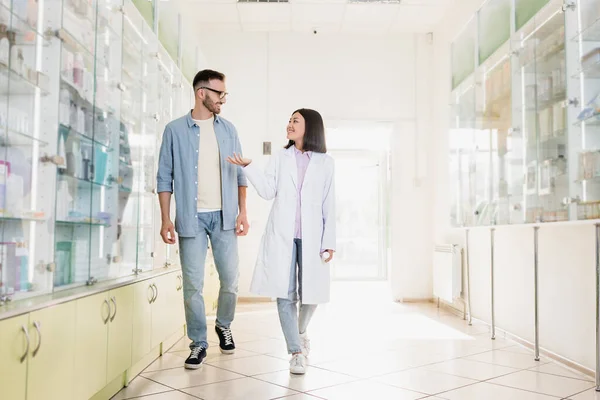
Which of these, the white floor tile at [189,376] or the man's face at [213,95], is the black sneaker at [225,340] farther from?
the man's face at [213,95]

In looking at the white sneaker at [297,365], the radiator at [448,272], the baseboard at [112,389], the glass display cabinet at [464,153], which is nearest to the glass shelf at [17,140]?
the baseboard at [112,389]

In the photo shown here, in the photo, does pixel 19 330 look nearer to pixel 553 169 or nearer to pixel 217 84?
pixel 217 84

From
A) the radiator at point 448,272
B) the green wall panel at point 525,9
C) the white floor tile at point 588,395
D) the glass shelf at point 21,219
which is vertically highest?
the green wall panel at point 525,9

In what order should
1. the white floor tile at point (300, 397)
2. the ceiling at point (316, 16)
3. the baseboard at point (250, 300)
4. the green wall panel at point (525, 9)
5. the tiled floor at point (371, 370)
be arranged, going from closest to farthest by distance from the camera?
the white floor tile at point (300, 397) < the tiled floor at point (371, 370) < the green wall panel at point (525, 9) < the ceiling at point (316, 16) < the baseboard at point (250, 300)

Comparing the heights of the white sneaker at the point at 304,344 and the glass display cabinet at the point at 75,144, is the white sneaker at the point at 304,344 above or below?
below

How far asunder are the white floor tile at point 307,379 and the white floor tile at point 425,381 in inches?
8.8

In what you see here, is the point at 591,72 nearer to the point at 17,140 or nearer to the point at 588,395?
the point at 588,395

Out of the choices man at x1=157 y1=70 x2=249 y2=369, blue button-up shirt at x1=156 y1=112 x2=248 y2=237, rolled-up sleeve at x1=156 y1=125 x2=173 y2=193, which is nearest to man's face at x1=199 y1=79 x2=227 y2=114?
man at x1=157 y1=70 x2=249 y2=369

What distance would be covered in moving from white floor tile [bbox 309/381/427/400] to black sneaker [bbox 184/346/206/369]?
0.80 meters

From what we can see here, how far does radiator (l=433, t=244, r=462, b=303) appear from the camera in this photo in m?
5.57

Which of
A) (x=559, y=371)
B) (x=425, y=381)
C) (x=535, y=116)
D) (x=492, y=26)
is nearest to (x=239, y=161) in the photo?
(x=425, y=381)

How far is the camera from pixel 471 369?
330 centimetres

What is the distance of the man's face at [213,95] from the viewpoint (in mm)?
3367

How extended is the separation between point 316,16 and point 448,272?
313 centimetres
